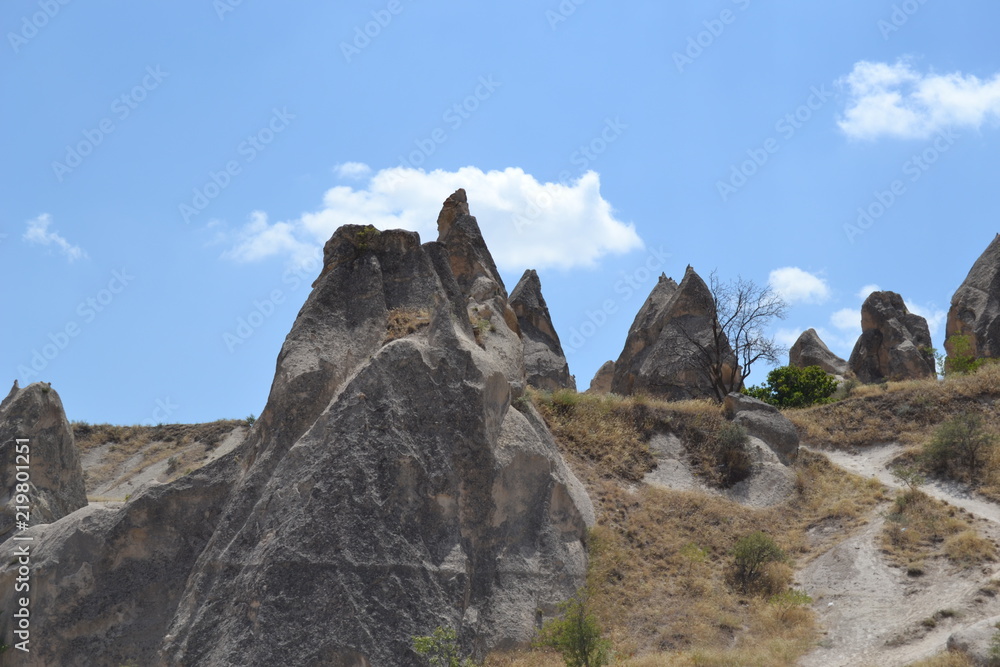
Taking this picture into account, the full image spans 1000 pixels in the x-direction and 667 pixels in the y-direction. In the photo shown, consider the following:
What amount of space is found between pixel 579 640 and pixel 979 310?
27779 mm

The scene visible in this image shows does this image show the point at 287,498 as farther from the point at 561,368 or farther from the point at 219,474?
the point at 561,368

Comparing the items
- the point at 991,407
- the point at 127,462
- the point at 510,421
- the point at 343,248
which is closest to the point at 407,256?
the point at 343,248

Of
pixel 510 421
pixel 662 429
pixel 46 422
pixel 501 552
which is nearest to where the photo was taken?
pixel 501 552

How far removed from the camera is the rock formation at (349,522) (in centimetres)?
1110

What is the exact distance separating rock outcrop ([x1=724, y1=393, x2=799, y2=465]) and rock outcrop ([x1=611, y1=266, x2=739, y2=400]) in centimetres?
700

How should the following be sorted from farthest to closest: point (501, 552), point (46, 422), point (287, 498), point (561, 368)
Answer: point (561, 368) < point (46, 422) < point (501, 552) < point (287, 498)

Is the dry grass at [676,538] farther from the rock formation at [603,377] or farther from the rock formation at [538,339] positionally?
the rock formation at [603,377]

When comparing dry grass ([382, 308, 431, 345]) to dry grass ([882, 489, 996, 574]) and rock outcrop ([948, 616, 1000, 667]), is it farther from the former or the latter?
dry grass ([882, 489, 996, 574])

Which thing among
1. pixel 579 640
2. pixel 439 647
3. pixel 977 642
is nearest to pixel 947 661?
pixel 977 642

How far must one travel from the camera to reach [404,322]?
14.8 metres

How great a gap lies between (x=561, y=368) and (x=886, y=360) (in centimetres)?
1454

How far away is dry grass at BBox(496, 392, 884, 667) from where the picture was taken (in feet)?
43.9

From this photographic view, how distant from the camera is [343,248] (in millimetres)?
15625

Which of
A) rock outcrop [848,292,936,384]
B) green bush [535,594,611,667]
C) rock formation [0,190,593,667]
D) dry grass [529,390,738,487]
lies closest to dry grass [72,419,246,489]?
dry grass [529,390,738,487]
